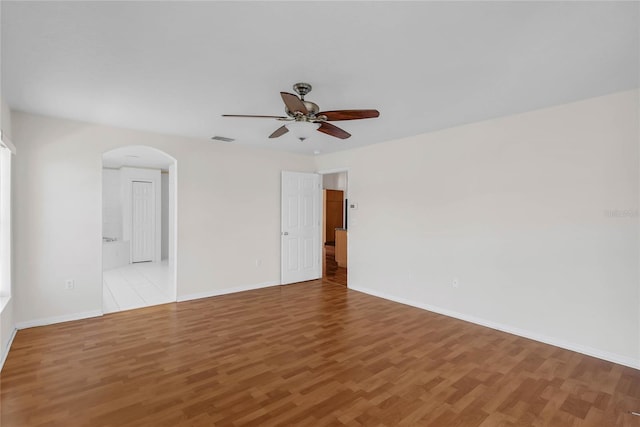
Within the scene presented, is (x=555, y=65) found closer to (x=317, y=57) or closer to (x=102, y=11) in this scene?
(x=317, y=57)

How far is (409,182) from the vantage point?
4.59 metres

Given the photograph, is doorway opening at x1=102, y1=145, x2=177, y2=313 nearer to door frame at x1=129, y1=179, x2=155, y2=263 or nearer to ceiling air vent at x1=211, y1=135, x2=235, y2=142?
door frame at x1=129, y1=179, x2=155, y2=263

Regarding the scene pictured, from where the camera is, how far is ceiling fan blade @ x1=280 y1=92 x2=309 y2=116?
217 centimetres

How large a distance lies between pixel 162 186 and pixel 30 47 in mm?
7114

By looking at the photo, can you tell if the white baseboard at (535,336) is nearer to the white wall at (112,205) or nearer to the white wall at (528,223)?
the white wall at (528,223)

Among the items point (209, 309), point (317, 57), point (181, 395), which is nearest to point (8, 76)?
point (317, 57)

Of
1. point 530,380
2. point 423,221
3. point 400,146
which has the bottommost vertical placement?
point 530,380

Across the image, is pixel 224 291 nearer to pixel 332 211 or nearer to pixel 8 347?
pixel 8 347

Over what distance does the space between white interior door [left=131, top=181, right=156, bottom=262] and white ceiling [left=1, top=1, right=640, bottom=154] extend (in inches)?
194

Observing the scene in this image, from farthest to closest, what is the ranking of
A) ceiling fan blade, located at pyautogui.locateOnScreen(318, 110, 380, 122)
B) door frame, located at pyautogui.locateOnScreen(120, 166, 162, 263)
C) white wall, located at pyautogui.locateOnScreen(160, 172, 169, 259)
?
white wall, located at pyautogui.locateOnScreen(160, 172, 169, 259) < door frame, located at pyautogui.locateOnScreen(120, 166, 162, 263) < ceiling fan blade, located at pyautogui.locateOnScreen(318, 110, 380, 122)

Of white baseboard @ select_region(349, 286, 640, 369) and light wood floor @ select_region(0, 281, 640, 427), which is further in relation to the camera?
white baseboard @ select_region(349, 286, 640, 369)

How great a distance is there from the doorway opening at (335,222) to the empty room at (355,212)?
2084 mm

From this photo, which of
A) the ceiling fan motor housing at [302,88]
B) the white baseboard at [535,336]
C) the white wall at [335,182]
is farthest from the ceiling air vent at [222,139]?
the white wall at [335,182]

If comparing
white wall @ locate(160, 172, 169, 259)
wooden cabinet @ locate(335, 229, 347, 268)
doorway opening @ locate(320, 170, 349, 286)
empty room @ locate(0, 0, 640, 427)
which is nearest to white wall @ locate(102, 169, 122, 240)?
white wall @ locate(160, 172, 169, 259)
